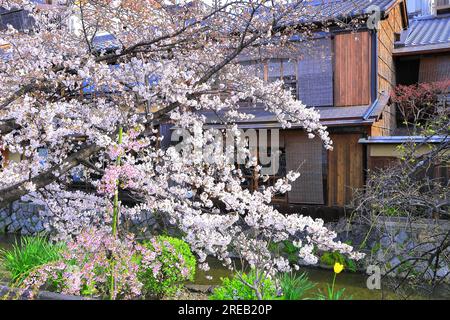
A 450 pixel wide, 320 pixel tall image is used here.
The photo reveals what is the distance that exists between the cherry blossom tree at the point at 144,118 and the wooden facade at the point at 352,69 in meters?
6.26

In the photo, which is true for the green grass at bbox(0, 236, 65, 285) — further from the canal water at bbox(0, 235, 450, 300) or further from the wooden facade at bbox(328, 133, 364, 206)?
the wooden facade at bbox(328, 133, 364, 206)

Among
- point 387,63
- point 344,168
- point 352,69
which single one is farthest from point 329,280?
point 387,63

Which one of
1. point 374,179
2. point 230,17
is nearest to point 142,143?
point 230,17

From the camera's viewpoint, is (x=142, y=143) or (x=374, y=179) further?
(x=374, y=179)

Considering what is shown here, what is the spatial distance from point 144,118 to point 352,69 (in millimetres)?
8687

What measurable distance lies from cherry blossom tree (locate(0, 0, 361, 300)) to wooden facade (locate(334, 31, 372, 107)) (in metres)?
6.26

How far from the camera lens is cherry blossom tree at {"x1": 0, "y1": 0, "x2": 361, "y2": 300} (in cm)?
409

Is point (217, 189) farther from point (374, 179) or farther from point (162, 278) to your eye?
point (162, 278)

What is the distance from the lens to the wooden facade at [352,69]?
11352 mm

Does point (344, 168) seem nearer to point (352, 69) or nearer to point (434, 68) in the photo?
point (352, 69)

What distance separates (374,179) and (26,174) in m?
4.07

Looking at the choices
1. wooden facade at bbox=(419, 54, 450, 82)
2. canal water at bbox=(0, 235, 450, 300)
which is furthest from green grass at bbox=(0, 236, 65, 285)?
wooden facade at bbox=(419, 54, 450, 82)

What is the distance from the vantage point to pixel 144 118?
14.7 ft

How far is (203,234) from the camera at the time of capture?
4.25 m
